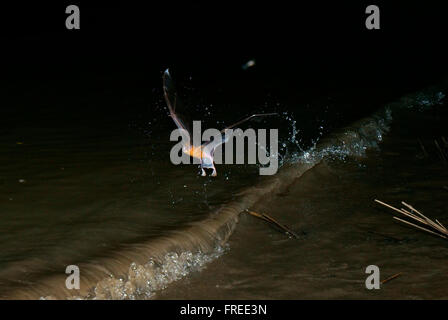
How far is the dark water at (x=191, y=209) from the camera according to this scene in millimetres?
3916

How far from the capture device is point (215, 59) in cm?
1435

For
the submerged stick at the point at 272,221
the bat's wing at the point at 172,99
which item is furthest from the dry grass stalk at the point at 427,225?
the bat's wing at the point at 172,99

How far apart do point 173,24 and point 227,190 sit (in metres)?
13.9

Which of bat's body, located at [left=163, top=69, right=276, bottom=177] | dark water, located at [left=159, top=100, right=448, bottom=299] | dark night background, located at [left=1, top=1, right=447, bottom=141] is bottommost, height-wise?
dark water, located at [left=159, top=100, right=448, bottom=299]

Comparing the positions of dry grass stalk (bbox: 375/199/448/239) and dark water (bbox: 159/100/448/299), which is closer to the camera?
dark water (bbox: 159/100/448/299)

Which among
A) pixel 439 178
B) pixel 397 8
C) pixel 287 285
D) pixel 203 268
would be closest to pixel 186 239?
pixel 203 268

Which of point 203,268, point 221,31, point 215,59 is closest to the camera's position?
point 203,268

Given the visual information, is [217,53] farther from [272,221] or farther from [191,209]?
[272,221]

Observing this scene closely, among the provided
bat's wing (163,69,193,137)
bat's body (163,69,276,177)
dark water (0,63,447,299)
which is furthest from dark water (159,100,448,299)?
bat's wing (163,69,193,137)

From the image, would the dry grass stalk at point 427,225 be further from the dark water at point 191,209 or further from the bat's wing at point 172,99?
the bat's wing at point 172,99

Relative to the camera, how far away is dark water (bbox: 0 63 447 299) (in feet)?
12.8

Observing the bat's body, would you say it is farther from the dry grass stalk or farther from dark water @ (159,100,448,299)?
the dry grass stalk

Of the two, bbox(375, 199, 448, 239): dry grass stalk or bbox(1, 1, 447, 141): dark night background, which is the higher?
bbox(1, 1, 447, 141): dark night background

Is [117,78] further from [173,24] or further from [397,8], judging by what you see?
[397,8]
